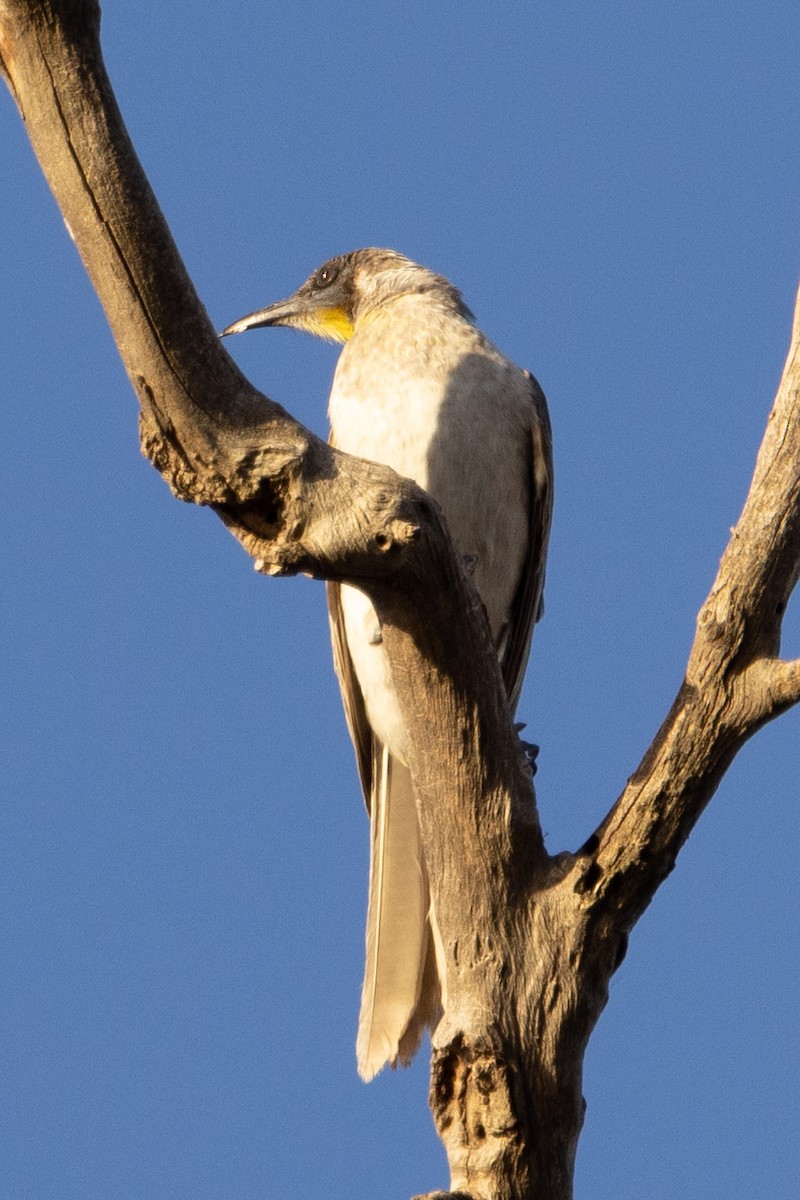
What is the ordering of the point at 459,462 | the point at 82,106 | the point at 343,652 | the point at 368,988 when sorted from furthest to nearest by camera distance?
the point at 343,652, the point at 459,462, the point at 368,988, the point at 82,106

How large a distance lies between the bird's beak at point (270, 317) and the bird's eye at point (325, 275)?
0.53 ft

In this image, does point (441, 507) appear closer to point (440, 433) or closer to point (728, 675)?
point (440, 433)

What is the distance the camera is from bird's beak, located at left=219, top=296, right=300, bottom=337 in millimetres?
7906

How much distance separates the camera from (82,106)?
3850 millimetres

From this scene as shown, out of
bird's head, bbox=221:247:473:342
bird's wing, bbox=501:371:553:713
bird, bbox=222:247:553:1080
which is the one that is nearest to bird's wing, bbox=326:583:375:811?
bird, bbox=222:247:553:1080

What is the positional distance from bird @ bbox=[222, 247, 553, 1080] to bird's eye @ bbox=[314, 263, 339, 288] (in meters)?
0.76

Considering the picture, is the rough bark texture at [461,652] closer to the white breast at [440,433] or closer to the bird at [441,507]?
the bird at [441,507]

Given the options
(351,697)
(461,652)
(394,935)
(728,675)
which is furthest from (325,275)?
(728,675)

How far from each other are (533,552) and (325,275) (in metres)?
2.02

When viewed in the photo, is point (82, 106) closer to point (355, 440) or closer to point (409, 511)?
point (409, 511)

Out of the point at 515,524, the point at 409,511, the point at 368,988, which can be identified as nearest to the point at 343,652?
the point at 515,524

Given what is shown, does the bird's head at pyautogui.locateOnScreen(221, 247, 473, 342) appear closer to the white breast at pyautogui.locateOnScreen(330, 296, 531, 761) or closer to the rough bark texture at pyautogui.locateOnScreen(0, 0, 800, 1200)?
the white breast at pyautogui.locateOnScreen(330, 296, 531, 761)

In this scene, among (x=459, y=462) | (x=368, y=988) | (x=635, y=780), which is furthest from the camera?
(x=459, y=462)

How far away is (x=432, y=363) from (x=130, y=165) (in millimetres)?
2594
